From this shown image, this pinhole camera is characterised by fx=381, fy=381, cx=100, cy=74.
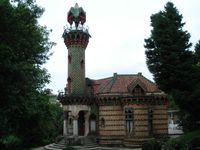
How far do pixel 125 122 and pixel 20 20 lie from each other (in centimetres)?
2620

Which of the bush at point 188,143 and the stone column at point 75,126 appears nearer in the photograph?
the bush at point 188,143

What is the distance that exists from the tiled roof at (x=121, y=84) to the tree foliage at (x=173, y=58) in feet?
24.1

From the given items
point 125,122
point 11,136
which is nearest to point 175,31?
point 125,122

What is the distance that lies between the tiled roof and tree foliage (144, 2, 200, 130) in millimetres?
7350

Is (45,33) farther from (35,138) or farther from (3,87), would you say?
(35,138)

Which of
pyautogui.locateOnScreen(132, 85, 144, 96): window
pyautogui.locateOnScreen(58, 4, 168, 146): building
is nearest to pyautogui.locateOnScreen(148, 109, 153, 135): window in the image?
pyautogui.locateOnScreen(58, 4, 168, 146): building

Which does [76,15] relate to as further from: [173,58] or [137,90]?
[173,58]

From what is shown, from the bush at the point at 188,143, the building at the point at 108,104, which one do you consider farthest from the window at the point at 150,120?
the bush at the point at 188,143

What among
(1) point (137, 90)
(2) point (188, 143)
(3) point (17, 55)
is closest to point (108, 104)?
(1) point (137, 90)

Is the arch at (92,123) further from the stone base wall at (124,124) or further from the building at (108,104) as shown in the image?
the stone base wall at (124,124)

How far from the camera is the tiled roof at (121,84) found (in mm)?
46125

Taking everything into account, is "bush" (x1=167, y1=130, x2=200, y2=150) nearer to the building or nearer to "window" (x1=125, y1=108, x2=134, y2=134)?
the building

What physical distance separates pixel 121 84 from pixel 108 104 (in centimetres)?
339

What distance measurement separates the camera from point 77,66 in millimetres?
48250
